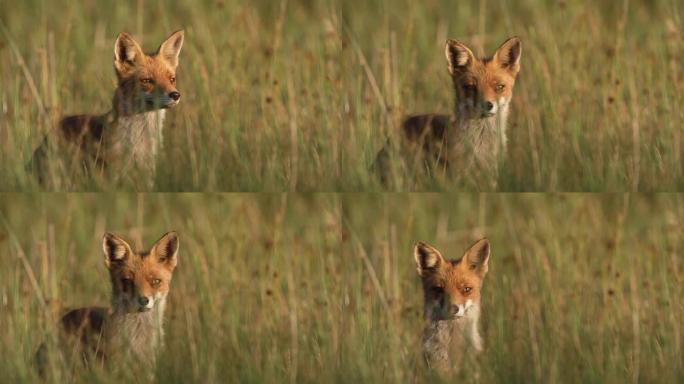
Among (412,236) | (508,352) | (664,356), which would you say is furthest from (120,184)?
(664,356)

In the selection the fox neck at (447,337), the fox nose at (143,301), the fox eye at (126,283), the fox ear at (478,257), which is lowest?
the fox neck at (447,337)

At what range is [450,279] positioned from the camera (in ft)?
42.2

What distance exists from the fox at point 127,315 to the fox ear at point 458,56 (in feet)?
8.17

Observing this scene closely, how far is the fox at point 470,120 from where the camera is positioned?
13.5 metres

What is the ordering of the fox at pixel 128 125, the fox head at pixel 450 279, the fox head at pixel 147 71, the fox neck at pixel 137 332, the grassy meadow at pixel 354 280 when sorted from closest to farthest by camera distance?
1. the grassy meadow at pixel 354 280
2. the fox head at pixel 450 279
3. the fox neck at pixel 137 332
4. the fox at pixel 128 125
5. the fox head at pixel 147 71

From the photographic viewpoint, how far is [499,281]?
13.1 metres

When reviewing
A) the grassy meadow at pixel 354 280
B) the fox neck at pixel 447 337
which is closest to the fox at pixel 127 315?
the grassy meadow at pixel 354 280

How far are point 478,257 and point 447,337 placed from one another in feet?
2.04

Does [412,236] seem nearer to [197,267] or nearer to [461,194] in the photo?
[461,194]

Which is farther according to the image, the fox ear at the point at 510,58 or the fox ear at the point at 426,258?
the fox ear at the point at 510,58

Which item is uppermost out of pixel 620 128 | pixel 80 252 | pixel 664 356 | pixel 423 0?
pixel 423 0

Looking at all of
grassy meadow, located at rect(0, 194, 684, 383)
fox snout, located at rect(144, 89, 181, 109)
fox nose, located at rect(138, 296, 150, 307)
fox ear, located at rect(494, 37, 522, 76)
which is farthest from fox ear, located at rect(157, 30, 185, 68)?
fox ear, located at rect(494, 37, 522, 76)

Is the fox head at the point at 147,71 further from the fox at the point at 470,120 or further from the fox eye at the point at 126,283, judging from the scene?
the fox at the point at 470,120

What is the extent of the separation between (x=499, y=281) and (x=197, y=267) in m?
2.21
